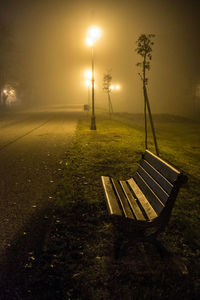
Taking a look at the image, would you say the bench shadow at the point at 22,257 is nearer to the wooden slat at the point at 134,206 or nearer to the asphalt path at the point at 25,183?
the asphalt path at the point at 25,183

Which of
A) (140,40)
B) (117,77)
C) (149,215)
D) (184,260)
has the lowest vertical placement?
(184,260)

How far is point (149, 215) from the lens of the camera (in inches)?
122

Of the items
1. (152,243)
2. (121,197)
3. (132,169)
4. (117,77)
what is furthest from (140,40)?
(117,77)

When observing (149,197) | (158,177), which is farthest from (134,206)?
(158,177)

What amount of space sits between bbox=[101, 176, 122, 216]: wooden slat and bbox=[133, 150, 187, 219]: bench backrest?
530mm

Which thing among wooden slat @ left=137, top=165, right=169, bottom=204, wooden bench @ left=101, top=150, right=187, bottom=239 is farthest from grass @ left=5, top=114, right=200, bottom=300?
wooden slat @ left=137, top=165, right=169, bottom=204

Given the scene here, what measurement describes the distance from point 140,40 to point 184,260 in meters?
8.33

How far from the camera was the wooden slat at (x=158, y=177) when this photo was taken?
114 inches

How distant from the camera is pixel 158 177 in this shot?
3365 millimetres

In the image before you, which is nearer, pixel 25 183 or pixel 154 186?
pixel 154 186

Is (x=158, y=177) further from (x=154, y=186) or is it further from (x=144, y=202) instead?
(x=144, y=202)

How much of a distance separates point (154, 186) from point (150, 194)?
15cm

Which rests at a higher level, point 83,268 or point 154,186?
point 154,186

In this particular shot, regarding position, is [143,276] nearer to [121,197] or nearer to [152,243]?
[152,243]
